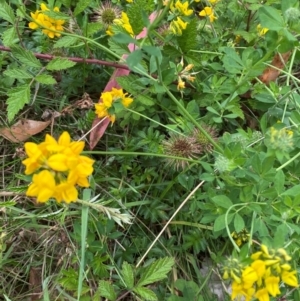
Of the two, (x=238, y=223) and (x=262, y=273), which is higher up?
(x=262, y=273)

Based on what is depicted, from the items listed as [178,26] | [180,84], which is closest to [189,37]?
[178,26]

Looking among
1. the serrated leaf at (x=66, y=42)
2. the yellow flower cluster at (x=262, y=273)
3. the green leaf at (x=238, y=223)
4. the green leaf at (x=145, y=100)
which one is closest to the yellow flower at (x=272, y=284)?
the yellow flower cluster at (x=262, y=273)

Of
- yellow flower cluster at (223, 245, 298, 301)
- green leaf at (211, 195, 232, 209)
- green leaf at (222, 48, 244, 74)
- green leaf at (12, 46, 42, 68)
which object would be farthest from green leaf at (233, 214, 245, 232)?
green leaf at (12, 46, 42, 68)

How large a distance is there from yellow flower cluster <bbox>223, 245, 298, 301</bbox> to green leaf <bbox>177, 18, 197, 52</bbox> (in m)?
0.88

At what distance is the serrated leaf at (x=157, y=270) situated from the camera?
1.63 metres

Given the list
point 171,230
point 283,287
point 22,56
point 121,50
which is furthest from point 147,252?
point 22,56

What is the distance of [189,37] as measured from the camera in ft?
5.77

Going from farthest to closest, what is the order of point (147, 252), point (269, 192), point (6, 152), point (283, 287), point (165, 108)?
point (6, 152), point (165, 108), point (147, 252), point (283, 287), point (269, 192)

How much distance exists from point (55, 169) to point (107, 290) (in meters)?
0.67

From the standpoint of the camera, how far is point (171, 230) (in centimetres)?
188

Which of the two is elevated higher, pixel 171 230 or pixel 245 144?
pixel 245 144

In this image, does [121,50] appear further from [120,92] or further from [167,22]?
[167,22]

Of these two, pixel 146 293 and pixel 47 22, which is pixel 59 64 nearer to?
pixel 47 22

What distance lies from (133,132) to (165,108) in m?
0.18
